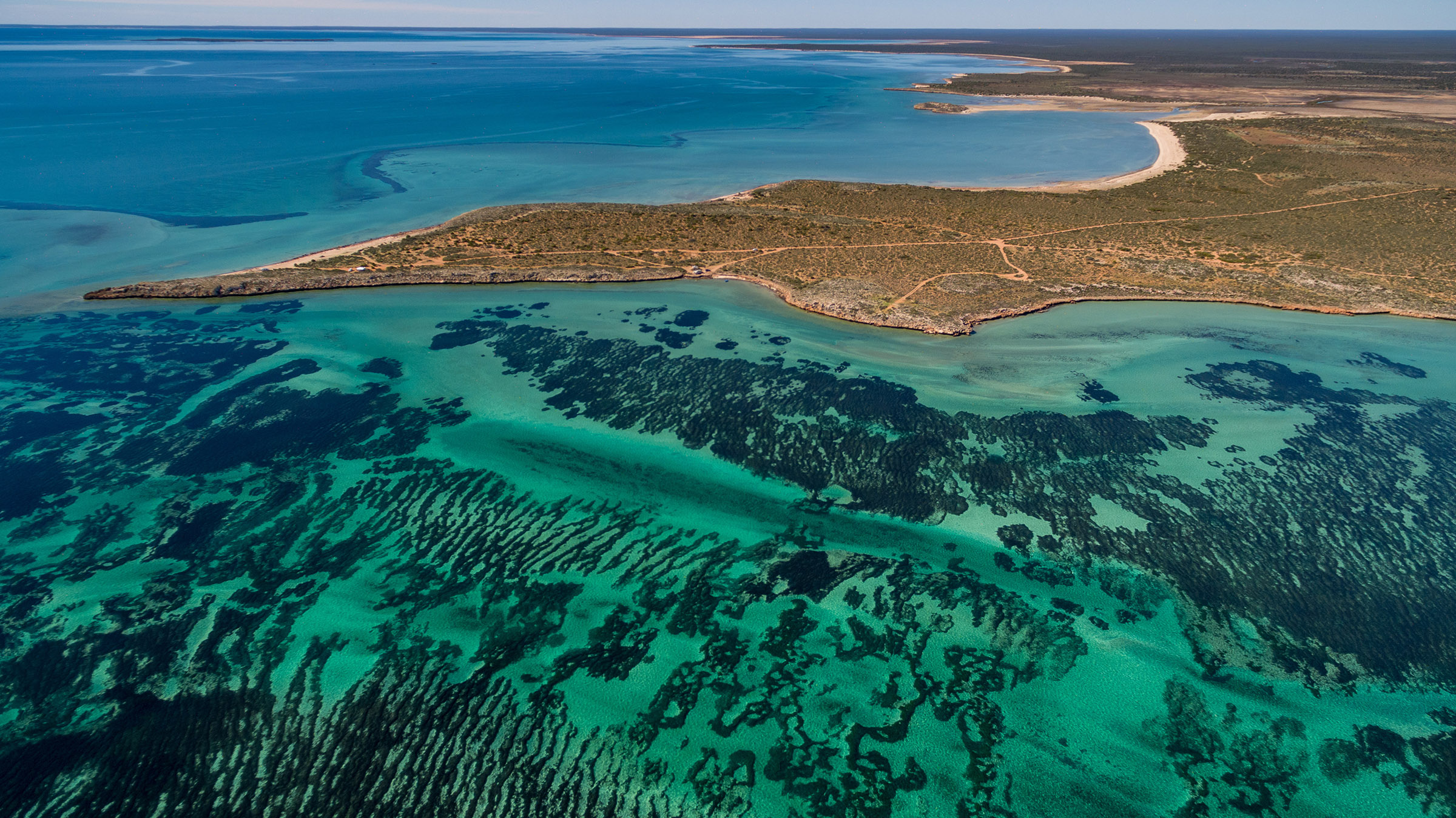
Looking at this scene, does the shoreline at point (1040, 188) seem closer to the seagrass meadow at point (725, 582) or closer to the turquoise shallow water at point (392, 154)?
the turquoise shallow water at point (392, 154)

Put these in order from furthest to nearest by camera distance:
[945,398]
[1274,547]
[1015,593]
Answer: [945,398] → [1274,547] → [1015,593]

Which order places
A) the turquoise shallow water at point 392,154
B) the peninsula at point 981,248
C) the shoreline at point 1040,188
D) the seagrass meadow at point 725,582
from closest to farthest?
the seagrass meadow at point 725,582, the peninsula at point 981,248, the shoreline at point 1040,188, the turquoise shallow water at point 392,154

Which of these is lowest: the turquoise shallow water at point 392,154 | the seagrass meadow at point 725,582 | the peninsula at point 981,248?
the seagrass meadow at point 725,582

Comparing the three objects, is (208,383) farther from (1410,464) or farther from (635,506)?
(1410,464)

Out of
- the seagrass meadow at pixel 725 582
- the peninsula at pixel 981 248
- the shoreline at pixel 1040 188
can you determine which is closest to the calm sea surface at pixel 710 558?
the seagrass meadow at pixel 725 582

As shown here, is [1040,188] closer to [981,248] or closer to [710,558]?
[981,248]

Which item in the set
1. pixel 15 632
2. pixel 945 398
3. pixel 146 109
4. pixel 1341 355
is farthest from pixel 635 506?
pixel 146 109

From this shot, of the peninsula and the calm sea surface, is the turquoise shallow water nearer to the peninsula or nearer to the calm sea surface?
the peninsula
